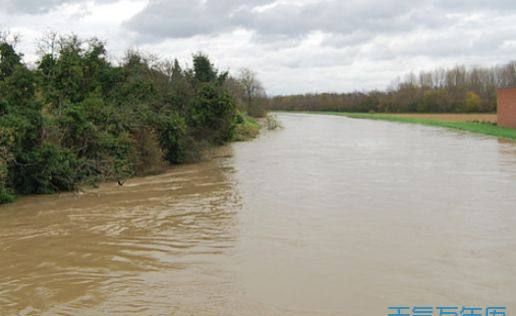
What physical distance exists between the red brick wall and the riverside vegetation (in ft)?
85.4

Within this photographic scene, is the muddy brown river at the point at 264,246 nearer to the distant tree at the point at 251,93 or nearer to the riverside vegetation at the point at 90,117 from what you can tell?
the riverside vegetation at the point at 90,117

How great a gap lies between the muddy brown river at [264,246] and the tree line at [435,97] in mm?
73705

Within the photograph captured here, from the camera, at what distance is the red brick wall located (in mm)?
44875

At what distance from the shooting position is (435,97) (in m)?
97.0

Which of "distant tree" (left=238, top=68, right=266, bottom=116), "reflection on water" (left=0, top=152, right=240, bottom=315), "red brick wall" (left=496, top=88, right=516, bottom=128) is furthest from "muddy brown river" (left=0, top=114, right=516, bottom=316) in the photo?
"distant tree" (left=238, top=68, right=266, bottom=116)

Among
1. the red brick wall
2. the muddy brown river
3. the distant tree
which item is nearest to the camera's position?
the muddy brown river

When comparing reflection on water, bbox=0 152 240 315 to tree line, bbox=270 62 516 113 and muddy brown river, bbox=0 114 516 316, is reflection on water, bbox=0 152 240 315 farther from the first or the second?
tree line, bbox=270 62 516 113

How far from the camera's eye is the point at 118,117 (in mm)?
21031

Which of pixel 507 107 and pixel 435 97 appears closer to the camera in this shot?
pixel 507 107

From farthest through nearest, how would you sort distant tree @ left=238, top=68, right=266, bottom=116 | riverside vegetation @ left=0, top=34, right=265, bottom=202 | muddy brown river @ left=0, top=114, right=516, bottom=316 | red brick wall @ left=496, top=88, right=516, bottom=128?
distant tree @ left=238, top=68, right=266, bottom=116 < red brick wall @ left=496, top=88, right=516, bottom=128 < riverside vegetation @ left=0, top=34, right=265, bottom=202 < muddy brown river @ left=0, top=114, right=516, bottom=316

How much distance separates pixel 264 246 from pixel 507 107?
4188cm

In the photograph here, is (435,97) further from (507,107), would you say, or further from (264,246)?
(264,246)

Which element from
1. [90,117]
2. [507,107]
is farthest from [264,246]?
[507,107]

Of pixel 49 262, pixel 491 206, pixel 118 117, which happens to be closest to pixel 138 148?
pixel 118 117
